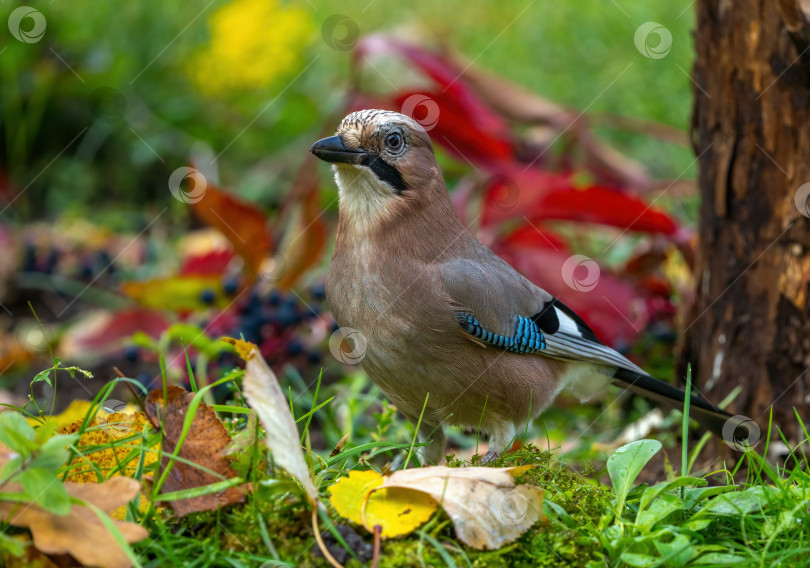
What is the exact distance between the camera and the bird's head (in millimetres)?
3295

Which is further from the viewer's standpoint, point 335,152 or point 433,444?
point 433,444

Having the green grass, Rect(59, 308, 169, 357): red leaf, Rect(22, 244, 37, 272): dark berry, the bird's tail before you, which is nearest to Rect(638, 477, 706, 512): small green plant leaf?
the green grass

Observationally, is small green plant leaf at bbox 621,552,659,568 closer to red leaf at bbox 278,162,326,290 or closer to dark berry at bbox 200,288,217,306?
red leaf at bbox 278,162,326,290

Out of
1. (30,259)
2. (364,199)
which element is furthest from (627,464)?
(30,259)

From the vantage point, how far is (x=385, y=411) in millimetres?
3412

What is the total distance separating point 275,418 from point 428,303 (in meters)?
1.06

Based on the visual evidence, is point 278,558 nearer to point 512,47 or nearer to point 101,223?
point 101,223

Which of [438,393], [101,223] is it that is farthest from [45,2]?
[438,393]

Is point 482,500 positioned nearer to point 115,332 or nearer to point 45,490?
point 45,490

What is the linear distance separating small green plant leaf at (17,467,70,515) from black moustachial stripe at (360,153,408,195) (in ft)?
5.52

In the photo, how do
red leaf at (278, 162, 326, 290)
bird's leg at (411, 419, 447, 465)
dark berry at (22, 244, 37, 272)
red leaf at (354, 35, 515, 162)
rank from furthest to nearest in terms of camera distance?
dark berry at (22, 244, 37, 272)
red leaf at (354, 35, 515, 162)
red leaf at (278, 162, 326, 290)
bird's leg at (411, 419, 447, 465)

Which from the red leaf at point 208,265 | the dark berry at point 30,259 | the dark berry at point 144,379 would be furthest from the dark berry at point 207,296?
the dark berry at point 30,259

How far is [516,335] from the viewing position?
3.37 meters

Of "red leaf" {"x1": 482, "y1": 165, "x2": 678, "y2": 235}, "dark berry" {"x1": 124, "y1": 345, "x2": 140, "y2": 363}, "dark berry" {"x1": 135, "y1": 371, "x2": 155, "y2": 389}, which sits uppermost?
"red leaf" {"x1": 482, "y1": 165, "x2": 678, "y2": 235}
